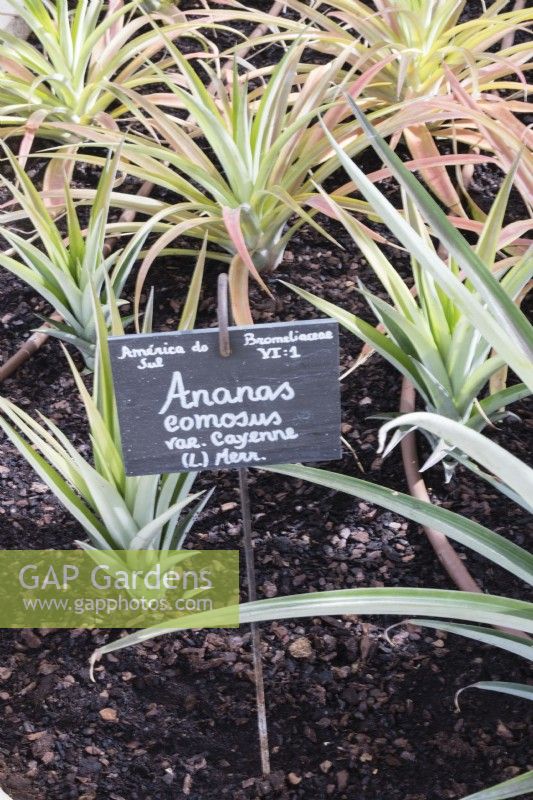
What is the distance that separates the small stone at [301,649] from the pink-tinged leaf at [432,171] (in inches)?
28.6

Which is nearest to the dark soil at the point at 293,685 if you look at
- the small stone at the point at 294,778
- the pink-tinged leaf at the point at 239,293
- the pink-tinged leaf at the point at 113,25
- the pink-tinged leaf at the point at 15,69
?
the small stone at the point at 294,778

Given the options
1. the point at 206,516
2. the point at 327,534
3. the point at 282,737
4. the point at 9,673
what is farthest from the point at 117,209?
the point at 282,737

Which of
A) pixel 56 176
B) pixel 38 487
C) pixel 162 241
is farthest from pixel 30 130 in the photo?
pixel 38 487

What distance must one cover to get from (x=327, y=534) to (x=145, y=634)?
0.52 metres

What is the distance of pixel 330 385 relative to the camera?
82 cm

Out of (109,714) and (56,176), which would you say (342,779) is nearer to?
(109,714)

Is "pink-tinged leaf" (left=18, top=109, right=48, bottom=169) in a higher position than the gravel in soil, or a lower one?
higher

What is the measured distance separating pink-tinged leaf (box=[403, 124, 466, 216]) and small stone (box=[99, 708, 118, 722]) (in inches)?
35.8

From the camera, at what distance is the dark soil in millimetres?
951

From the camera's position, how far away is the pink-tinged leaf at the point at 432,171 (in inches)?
57.2

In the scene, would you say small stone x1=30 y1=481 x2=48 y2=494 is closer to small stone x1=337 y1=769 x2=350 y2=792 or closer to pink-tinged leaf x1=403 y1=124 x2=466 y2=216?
small stone x1=337 y1=769 x2=350 y2=792

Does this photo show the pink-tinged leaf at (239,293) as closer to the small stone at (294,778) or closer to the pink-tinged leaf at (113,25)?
the small stone at (294,778)

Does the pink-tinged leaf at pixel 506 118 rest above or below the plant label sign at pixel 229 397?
above

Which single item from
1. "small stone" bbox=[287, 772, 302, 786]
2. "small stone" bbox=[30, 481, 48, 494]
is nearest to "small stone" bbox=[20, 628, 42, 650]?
"small stone" bbox=[30, 481, 48, 494]
